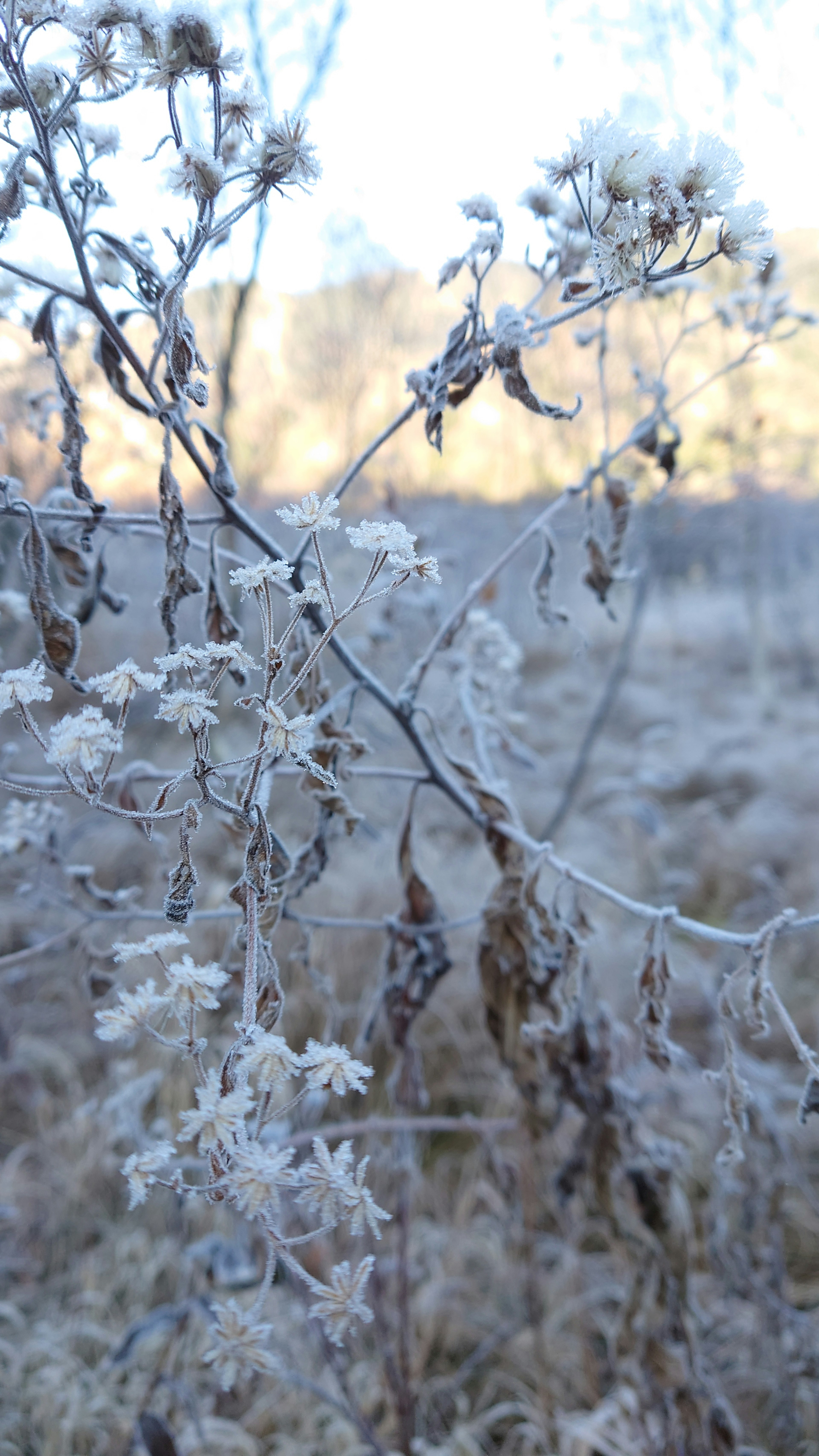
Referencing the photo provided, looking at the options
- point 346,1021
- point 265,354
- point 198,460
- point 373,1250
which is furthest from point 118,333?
point 265,354

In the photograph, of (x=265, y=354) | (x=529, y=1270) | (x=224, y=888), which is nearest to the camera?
(x=529, y=1270)

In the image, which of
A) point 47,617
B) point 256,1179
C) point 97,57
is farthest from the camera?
point 47,617

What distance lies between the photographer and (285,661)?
0.60 m

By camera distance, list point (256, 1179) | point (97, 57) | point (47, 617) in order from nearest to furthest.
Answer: point (256, 1179) < point (97, 57) < point (47, 617)

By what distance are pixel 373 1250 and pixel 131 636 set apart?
361 cm

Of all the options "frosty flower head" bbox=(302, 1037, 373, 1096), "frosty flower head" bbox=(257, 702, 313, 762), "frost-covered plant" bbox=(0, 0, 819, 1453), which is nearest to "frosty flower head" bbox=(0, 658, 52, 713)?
"frost-covered plant" bbox=(0, 0, 819, 1453)

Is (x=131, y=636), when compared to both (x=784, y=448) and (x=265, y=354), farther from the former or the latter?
(x=784, y=448)

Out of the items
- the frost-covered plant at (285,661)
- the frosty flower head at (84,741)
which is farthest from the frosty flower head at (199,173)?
the frosty flower head at (84,741)

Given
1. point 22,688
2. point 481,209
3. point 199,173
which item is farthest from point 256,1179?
point 481,209

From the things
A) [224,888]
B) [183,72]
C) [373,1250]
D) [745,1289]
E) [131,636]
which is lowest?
[373,1250]

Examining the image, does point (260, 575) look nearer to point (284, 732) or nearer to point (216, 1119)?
point (284, 732)

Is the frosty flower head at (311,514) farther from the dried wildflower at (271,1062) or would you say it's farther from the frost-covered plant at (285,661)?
the dried wildflower at (271,1062)

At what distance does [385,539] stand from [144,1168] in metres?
0.33

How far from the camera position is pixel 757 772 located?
12.9ft
